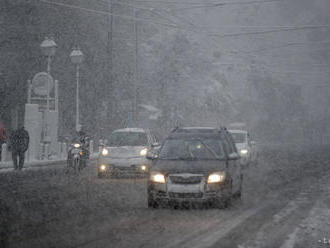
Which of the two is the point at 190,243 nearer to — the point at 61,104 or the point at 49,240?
the point at 49,240

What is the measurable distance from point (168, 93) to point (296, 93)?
49.6m

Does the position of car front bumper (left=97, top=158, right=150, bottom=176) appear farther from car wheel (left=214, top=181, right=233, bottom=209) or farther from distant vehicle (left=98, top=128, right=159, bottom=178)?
car wheel (left=214, top=181, right=233, bottom=209)

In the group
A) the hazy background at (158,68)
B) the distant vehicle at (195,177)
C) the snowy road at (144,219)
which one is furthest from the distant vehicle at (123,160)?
the hazy background at (158,68)

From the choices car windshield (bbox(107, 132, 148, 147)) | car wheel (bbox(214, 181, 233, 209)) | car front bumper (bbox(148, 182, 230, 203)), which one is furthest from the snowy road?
car windshield (bbox(107, 132, 148, 147))

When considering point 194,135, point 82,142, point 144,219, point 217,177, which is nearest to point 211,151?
point 194,135

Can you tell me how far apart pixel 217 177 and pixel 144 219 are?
2057 millimetres

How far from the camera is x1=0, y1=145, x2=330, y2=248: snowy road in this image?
31.6 feet

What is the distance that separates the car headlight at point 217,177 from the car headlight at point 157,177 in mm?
863

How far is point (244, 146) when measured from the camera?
1199 inches

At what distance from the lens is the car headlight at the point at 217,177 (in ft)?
44.3

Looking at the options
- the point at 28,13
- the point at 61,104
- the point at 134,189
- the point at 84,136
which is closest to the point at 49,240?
the point at 134,189

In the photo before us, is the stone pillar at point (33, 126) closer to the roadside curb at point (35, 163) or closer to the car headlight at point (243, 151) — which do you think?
the roadside curb at point (35, 163)

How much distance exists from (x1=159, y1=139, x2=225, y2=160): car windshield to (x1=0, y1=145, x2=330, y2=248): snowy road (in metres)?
1.15

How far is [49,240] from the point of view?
9.64m
